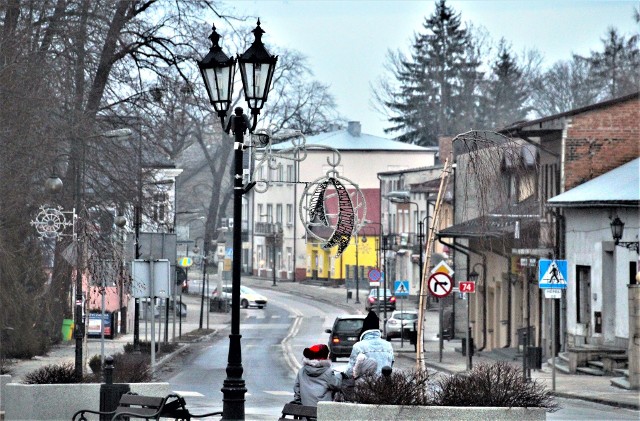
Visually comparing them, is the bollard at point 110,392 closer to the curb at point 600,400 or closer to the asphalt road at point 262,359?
the asphalt road at point 262,359

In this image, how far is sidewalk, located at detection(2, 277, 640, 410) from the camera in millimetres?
28797

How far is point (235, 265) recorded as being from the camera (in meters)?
15.8

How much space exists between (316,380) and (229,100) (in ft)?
11.8

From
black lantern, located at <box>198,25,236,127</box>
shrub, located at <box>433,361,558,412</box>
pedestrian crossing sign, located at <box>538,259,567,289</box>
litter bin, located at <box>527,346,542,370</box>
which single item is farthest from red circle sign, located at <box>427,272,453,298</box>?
shrub, located at <box>433,361,558,412</box>

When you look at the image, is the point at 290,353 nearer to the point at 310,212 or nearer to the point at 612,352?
the point at 612,352

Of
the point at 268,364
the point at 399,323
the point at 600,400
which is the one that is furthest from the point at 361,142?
the point at 600,400

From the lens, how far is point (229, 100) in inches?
640

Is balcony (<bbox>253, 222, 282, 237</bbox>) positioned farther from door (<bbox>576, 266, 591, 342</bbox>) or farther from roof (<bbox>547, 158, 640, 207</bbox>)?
door (<bbox>576, 266, 591, 342</bbox>)

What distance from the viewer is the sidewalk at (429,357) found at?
94.5ft

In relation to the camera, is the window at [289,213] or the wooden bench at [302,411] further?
the window at [289,213]

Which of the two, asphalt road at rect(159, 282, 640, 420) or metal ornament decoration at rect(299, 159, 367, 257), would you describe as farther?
asphalt road at rect(159, 282, 640, 420)

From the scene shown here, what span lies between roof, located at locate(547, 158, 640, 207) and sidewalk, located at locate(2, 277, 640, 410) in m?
4.68

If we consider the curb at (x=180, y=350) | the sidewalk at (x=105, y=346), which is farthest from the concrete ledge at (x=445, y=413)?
the curb at (x=180, y=350)

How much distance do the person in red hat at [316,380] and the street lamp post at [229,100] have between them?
2.78 feet
